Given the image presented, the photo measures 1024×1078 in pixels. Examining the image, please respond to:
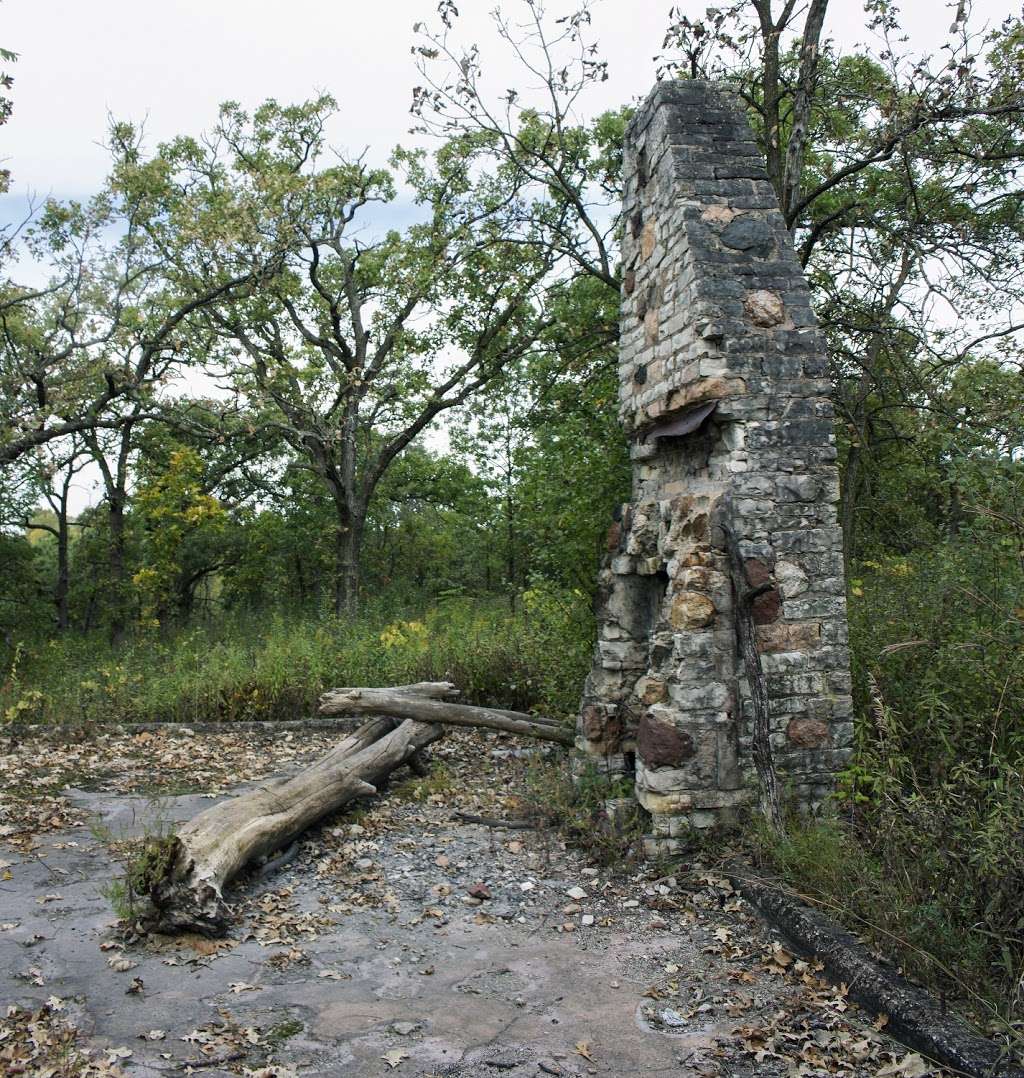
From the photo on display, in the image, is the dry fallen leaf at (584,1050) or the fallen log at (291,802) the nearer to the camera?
the dry fallen leaf at (584,1050)

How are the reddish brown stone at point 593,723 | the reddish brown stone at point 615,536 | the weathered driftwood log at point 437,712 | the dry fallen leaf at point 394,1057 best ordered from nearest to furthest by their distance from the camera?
1. the dry fallen leaf at point 394,1057
2. the reddish brown stone at point 593,723
3. the reddish brown stone at point 615,536
4. the weathered driftwood log at point 437,712

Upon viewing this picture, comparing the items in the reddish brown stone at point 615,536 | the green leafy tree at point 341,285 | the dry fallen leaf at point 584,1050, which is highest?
A: the green leafy tree at point 341,285

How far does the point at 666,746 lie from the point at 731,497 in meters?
1.68

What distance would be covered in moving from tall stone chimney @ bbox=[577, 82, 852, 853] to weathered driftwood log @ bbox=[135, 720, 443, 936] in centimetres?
245

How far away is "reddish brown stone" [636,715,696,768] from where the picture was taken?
5.72 metres

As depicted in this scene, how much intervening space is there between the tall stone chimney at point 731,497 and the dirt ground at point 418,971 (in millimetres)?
822

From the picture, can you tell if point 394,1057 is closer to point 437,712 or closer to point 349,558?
point 437,712

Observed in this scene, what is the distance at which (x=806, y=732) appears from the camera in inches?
230

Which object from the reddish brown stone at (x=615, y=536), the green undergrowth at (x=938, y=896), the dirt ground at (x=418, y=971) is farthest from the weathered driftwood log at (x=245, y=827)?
the green undergrowth at (x=938, y=896)

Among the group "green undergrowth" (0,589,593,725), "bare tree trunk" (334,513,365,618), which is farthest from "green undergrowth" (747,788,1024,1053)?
"bare tree trunk" (334,513,365,618)

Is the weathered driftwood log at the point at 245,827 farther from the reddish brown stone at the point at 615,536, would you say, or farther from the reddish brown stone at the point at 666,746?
the reddish brown stone at the point at 615,536

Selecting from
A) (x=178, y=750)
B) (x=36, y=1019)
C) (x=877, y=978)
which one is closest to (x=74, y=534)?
(x=178, y=750)

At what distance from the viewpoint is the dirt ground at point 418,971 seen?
383cm

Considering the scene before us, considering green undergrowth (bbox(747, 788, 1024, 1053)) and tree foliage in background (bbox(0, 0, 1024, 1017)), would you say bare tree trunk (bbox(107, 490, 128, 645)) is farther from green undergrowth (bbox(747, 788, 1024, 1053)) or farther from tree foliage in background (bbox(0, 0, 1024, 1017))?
green undergrowth (bbox(747, 788, 1024, 1053))
